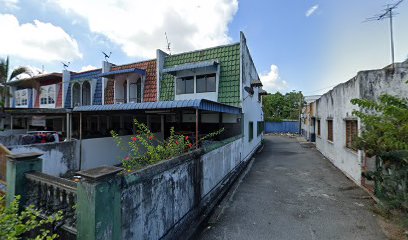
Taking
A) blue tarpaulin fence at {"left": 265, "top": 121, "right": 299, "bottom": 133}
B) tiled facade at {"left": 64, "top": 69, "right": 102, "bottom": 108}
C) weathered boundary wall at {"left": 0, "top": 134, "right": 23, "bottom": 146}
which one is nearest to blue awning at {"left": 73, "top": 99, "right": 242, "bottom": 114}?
weathered boundary wall at {"left": 0, "top": 134, "right": 23, "bottom": 146}

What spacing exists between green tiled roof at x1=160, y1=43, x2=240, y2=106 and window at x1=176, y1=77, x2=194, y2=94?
43 centimetres

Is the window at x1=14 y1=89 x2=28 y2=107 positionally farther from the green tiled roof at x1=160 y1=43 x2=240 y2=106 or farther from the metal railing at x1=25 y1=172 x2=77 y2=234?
the metal railing at x1=25 y1=172 x2=77 y2=234

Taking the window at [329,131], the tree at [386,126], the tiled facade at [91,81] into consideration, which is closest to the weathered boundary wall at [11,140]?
the tiled facade at [91,81]

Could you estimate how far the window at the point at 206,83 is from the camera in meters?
10.1

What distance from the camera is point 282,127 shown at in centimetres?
3269

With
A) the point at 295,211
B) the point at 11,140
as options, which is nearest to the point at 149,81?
the point at 11,140

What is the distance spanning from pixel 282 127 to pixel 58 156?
3161 centimetres

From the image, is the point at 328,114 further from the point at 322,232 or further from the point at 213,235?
the point at 213,235

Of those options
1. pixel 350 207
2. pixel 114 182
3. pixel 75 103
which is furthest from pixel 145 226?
pixel 75 103

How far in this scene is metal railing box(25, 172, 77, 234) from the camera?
100 inches

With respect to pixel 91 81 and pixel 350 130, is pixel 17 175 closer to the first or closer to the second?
pixel 350 130

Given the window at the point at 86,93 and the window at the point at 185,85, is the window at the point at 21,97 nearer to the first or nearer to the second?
the window at the point at 86,93

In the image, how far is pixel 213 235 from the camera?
3861 millimetres

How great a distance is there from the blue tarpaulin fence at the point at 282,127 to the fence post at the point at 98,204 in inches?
1301
